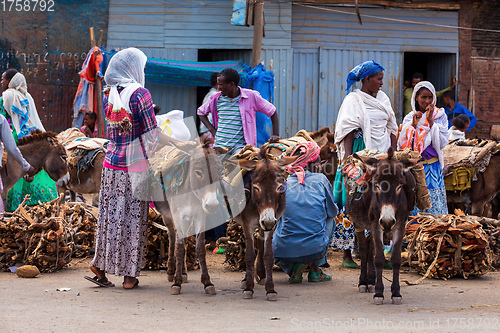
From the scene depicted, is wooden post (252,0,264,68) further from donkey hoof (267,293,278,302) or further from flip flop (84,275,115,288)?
donkey hoof (267,293,278,302)

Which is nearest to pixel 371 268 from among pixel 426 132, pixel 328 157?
pixel 426 132

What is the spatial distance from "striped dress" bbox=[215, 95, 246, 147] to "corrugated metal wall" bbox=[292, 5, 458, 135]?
6.81 metres

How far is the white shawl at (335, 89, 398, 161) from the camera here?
6.34 meters

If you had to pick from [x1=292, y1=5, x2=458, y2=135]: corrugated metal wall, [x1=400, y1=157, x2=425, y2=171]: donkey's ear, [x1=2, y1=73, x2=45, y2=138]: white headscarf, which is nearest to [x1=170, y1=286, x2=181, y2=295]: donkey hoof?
[x1=400, y1=157, x2=425, y2=171]: donkey's ear

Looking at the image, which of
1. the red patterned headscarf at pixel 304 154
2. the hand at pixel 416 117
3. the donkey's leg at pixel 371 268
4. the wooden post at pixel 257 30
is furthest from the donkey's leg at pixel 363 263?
the wooden post at pixel 257 30

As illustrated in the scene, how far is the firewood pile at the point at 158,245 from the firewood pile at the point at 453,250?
2.66 metres

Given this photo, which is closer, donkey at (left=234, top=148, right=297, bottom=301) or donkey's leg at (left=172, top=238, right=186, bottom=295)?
donkey at (left=234, top=148, right=297, bottom=301)

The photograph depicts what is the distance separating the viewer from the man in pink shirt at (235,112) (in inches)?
251

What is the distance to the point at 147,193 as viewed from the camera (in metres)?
5.86

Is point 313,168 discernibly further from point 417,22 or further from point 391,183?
point 417,22

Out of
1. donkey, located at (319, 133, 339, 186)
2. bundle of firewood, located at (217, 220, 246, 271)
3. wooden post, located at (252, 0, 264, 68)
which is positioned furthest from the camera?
wooden post, located at (252, 0, 264, 68)

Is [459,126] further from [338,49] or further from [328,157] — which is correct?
[338,49]

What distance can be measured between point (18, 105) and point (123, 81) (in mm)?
4089

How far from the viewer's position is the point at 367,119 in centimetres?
630
